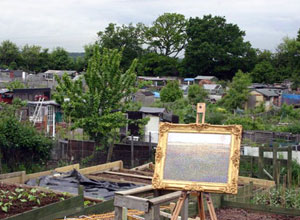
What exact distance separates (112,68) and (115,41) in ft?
188

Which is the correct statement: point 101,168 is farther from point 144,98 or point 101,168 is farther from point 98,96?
point 144,98

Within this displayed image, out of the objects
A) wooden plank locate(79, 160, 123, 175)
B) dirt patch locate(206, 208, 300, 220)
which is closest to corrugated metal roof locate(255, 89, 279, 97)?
wooden plank locate(79, 160, 123, 175)

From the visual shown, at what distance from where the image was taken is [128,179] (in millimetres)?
14109

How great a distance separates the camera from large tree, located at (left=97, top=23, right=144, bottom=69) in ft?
239

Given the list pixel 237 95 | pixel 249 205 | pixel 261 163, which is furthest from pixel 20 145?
pixel 237 95

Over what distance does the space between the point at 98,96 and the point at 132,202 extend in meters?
11.5

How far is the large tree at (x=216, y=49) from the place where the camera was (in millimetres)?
69438

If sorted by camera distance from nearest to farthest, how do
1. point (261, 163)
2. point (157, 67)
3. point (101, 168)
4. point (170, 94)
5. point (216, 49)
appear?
1. point (261, 163)
2. point (101, 168)
3. point (170, 94)
4. point (216, 49)
5. point (157, 67)

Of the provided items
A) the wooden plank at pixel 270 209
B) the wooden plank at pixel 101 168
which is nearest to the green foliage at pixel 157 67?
the wooden plank at pixel 101 168

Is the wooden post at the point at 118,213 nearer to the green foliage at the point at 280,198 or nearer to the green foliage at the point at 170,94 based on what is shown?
the green foliage at the point at 280,198

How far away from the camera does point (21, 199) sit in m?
9.84

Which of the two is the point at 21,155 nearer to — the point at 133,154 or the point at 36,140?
the point at 36,140

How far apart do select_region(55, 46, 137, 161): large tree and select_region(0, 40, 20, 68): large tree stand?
2180 inches

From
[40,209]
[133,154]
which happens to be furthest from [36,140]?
[40,209]
